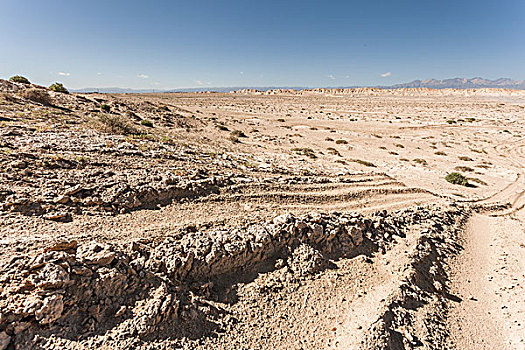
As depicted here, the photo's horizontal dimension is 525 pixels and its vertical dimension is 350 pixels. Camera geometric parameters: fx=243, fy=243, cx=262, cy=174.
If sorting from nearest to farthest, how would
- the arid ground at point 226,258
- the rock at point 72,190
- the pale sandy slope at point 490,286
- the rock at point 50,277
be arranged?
the rock at point 50,277 < the arid ground at point 226,258 < the pale sandy slope at point 490,286 < the rock at point 72,190

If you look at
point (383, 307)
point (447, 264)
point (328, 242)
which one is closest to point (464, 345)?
point (383, 307)

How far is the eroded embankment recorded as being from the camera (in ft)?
11.0

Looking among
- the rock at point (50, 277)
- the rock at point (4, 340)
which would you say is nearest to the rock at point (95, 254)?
the rock at point (50, 277)

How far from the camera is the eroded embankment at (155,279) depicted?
3354mm

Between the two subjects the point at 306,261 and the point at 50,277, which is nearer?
the point at 50,277

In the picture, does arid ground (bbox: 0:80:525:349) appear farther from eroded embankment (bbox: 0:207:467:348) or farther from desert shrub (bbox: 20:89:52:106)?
desert shrub (bbox: 20:89:52:106)

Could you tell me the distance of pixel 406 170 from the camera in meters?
16.2

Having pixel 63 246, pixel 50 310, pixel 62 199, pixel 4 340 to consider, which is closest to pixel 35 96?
pixel 62 199

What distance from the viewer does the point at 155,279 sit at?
4332 millimetres

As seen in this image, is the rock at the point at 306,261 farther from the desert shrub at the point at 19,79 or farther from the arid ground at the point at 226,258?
the desert shrub at the point at 19,79

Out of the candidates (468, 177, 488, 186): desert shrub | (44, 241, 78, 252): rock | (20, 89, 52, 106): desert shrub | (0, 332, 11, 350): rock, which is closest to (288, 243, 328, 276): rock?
(44, 241, 78, 252): rock

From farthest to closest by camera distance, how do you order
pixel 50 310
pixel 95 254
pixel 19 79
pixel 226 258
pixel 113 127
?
pixel 19 79 < pixel 113 127 < pixel 226 258 < pixel 95 254 < pixel 50 310

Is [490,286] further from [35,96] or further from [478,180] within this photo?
[35,96]

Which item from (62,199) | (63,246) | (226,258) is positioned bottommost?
(226,258)
